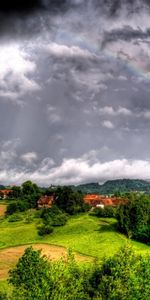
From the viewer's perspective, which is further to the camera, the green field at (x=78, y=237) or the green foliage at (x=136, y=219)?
the green foliage at (x=136, y=219)

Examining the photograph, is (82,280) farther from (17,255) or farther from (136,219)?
(136,219)

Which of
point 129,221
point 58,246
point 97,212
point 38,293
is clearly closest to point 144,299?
point 38,293

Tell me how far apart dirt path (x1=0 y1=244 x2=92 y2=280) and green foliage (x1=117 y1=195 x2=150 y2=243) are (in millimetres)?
28998

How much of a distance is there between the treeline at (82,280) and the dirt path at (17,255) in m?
26.1

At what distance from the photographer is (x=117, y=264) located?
68.2 m

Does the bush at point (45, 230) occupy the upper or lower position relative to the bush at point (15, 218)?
lower

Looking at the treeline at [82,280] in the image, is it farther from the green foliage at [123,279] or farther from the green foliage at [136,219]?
the green foliage at [136,219]

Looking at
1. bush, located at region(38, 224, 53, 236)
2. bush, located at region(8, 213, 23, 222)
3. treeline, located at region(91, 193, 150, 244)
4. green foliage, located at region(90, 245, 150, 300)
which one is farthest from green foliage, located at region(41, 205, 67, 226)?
green foliage, located at region(90, 245, 150, 300)

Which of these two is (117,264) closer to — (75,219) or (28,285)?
(28,285)

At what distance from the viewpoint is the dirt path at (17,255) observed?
106650 millimetres

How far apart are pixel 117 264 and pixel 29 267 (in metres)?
15.0

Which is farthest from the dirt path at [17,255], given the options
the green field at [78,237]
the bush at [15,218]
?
the bush at [15,218]

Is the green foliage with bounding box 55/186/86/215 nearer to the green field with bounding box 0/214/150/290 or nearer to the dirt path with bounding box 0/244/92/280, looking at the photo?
the green field with bounding box 0/214/150/290

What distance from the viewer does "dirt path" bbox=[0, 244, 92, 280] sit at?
107m
